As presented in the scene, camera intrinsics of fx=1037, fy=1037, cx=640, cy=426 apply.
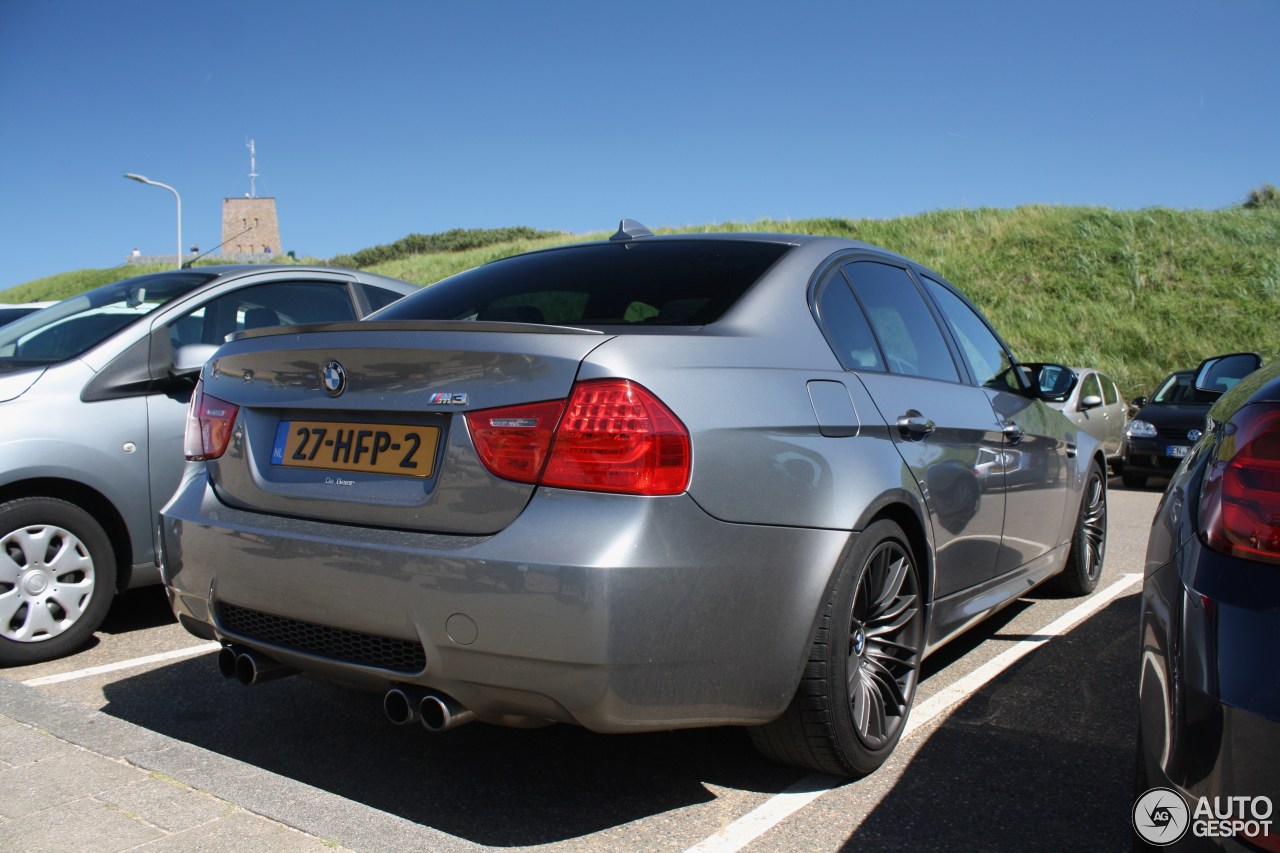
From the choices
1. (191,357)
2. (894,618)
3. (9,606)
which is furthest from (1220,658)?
(9,606)

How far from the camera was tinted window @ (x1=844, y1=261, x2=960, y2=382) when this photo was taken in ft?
11.6

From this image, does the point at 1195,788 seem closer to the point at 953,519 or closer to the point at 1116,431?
the point at 953,519

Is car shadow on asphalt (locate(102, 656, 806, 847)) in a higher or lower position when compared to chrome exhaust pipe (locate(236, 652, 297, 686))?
lower

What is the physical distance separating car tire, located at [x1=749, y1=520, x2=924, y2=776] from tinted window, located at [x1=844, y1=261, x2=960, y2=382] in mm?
735

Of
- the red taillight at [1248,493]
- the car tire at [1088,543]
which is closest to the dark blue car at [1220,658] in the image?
the red taillight at [1248,493]

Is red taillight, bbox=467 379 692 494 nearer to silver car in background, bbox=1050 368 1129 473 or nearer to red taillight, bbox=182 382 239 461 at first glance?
red taillight, bbox=182 382 239 461

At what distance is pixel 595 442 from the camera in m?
2.32

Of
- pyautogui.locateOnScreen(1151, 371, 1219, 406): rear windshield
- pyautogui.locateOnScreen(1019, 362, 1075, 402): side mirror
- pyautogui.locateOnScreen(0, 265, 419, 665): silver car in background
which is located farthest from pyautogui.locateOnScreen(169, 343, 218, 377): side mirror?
pyautogui.locateOnScreen(1151, 371, 1219, 406): rear windshield

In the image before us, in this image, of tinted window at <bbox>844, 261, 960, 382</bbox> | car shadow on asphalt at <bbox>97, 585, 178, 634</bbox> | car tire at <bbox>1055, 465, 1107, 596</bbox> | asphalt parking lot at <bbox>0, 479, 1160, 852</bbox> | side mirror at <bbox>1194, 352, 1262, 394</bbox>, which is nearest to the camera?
asphalt parking lot at <bbox>0, 479, 1160, 852</bbox>

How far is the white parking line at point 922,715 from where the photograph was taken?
2.59 metres

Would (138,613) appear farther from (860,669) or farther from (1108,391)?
(1108,391)

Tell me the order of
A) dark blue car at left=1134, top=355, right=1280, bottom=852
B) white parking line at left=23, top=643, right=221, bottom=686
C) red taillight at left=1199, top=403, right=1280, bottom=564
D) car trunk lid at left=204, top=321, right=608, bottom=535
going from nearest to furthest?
dark blue car at left=1134, top=355, right=1280, bottom=852, red taillight at left=1199, top=403, right=1280, bottom=564, car trunk lid at left=204, top=321, right=608, bottom=535, white parking line at left=23, top=643, right=221, bottom=686

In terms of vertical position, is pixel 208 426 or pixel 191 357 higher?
pixel 191 357

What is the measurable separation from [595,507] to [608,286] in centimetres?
107
